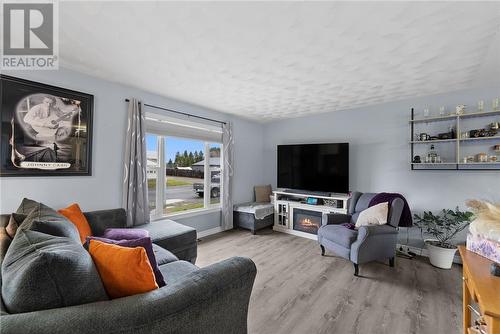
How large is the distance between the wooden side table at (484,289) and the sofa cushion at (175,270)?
1694 mm

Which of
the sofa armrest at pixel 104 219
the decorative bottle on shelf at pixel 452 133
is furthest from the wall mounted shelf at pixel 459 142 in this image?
the sofa armrest at pixel 104 219

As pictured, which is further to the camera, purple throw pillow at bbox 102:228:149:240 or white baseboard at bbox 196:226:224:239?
white baseboard at bbox 196:226:224:239

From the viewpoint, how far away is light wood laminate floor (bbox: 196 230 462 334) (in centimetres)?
178

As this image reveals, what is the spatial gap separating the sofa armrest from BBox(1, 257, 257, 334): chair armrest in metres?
1.84

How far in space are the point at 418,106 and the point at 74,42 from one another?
172 inches

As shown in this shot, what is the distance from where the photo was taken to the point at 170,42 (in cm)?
191

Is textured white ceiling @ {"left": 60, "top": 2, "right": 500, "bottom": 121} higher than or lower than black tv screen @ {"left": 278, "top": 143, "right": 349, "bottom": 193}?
higher

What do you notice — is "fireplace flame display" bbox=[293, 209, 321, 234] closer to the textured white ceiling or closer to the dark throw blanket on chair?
the dark throw blanket on chair

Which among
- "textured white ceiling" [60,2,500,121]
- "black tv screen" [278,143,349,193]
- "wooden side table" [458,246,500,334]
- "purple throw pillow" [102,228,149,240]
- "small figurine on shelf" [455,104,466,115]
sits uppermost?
"textured white ceiling" [60,2,500,121]

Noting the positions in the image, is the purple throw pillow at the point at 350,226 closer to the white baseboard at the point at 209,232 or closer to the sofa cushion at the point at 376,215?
the sofa cushion at the point at 376,215

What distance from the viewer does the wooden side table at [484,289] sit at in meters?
0.90

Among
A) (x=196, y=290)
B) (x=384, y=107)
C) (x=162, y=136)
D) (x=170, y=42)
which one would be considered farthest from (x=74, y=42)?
(x=384, y=107)

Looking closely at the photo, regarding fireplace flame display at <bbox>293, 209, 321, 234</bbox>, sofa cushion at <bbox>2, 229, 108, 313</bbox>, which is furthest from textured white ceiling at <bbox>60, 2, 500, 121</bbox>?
fireplace flame display at <bbox>293, 209, 321, 234</bbox>

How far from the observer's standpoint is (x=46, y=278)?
78 cm
